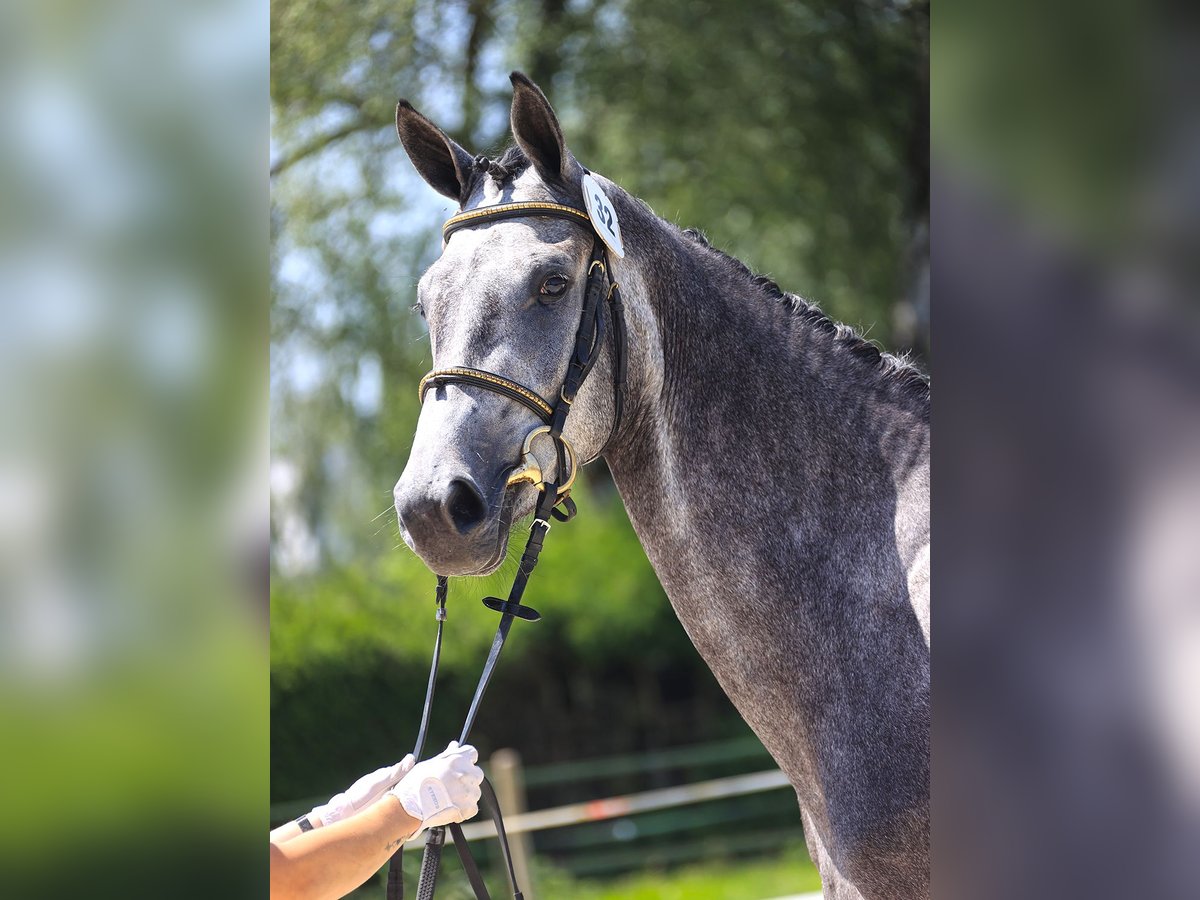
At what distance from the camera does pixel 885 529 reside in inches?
84.6

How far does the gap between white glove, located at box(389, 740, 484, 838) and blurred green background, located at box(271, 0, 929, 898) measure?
17.7 feet

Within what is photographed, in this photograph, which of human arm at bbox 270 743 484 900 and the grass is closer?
human arm at bbox 270 743 484 900

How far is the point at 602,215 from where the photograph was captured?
2170 mm

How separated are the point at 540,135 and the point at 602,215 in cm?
21

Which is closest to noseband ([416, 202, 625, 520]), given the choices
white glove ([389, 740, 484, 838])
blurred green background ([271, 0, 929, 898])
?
white glove ([389, 740, 484, 838])

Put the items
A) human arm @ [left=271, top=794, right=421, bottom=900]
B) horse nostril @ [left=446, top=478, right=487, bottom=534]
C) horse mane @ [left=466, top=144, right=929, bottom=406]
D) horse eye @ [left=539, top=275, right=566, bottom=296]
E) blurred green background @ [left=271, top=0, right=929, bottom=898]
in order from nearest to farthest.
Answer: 1. human arm @ [left=271, top=794, right=421, bottom=900]
2. horse nostril @ [left=446, top=478, right=487, bottom=534]
3. horse eye @ [left=539, top=275, right=566, bottom=296]
4. horse mane @ [left=466, top=144, right=929, bottom=406]
5. blurred green background @ [left=271, top=0, right=929, bottom=898]

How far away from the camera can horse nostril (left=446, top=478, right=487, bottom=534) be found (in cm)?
193

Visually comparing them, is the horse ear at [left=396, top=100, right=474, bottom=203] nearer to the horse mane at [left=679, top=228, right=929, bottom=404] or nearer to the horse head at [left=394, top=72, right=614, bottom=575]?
the horse head at [left=394, top=72, right=614, bottom=575]
